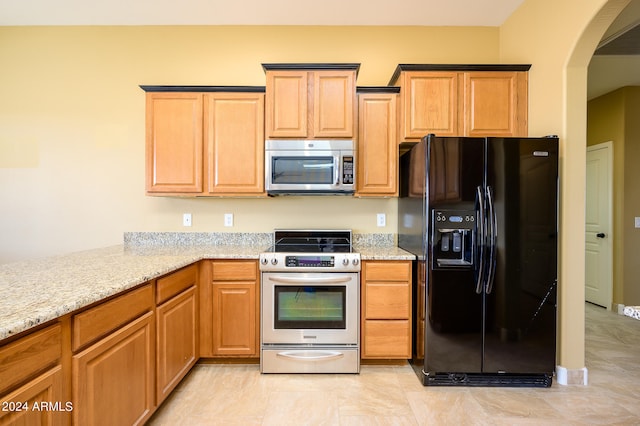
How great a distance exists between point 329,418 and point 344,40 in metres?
3.21

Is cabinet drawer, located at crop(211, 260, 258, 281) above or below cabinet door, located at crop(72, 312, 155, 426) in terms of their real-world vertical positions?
above

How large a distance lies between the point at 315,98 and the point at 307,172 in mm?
631

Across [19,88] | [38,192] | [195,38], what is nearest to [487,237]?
[195,38]

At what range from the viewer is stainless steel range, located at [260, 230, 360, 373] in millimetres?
2307

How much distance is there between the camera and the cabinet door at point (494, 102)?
8.33 ft

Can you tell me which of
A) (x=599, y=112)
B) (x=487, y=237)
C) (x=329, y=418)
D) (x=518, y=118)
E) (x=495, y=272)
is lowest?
(x=329, y=418)

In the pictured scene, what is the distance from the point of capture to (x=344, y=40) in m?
3.00

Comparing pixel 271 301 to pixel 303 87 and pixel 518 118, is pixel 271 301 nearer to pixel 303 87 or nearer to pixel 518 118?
pixel 303 87

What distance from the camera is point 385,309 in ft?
7.76

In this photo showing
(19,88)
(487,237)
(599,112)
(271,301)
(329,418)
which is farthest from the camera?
(599,112)

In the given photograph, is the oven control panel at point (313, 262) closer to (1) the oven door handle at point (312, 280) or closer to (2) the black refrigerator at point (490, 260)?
(1) the oven door handle at point (312, 280)

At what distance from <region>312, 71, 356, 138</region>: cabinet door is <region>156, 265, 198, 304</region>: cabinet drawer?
58.7 inches

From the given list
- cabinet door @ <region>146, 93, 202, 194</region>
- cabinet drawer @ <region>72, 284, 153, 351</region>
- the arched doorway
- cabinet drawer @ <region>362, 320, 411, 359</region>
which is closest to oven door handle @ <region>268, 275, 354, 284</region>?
cabinet drawer @ <region>362, 320, 411, 359</region>

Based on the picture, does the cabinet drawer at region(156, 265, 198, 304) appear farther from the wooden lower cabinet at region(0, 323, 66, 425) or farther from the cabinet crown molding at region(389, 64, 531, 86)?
the cabinet crown molding at region(389, 64, 531, 86)
